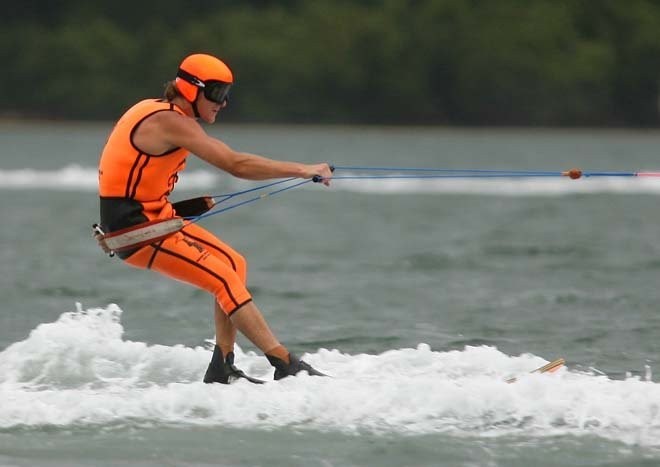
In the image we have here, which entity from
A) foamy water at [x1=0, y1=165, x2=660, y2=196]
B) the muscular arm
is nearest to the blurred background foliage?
foamy water at [x1=0, y1=165, x2=660, y2=196]

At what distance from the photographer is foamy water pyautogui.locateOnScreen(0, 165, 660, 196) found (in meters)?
36.9

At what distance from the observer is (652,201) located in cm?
3183

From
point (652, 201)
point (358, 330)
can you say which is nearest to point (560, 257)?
point (358, 330)

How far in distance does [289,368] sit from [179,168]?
51.3 inches

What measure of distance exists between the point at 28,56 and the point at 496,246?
252ft

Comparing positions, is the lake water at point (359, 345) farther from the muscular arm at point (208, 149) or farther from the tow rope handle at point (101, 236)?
the muscular arm at point (208, 149)

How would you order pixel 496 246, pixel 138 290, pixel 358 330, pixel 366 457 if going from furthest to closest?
1. pixel 496 246
2. pixel 138 290
3. pixel 358 330
4. pixel 366 457

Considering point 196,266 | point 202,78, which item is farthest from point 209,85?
point 196,266

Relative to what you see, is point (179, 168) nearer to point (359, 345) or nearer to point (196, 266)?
point (196, 266)

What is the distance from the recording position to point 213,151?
848 cm

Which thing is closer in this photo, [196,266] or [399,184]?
[196,266]

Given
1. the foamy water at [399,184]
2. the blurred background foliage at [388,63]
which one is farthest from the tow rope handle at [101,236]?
the blurred background foliage at [388,63]

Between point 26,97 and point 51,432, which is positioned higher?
point 26,97

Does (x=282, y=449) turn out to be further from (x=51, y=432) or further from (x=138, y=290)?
(x=138, y=290)
